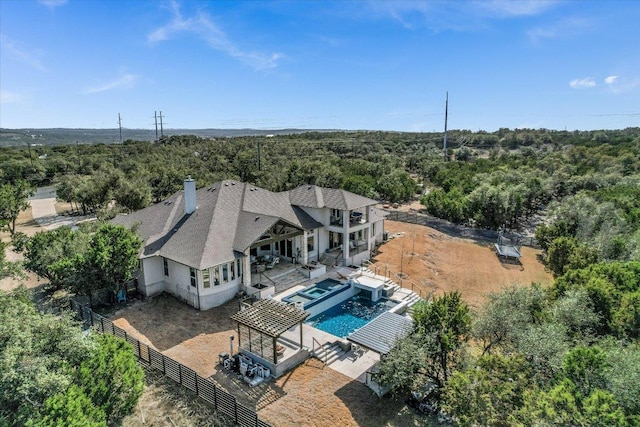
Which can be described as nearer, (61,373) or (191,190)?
(61,373)

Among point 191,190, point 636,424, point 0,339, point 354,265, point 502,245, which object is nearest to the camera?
point 636,424

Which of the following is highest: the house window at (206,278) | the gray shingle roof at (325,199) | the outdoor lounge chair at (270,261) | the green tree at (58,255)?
the gray shingle roof at (325,199)

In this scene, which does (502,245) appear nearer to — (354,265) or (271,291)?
(354,265)

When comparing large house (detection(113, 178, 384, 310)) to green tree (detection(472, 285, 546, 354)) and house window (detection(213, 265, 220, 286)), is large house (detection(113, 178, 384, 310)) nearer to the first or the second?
house window (detection(213, 265, 220, 286))

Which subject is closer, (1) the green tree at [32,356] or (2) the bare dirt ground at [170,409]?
(1) the green tree at [32,356]

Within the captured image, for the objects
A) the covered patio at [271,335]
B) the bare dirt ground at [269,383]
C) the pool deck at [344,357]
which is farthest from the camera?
the pool deck at [344,357]

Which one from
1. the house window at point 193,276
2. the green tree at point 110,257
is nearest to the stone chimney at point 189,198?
the green tree at point 110,257

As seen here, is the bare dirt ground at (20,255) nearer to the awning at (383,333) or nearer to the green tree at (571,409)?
the awning at (383,333)

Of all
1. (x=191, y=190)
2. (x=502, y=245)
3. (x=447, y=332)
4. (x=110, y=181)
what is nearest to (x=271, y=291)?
(x=191, y=190)
